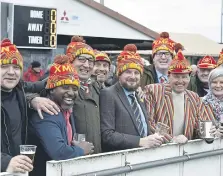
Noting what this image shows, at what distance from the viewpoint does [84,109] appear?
4492 millimetres

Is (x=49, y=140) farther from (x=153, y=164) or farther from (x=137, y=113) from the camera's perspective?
(x=137, y=113)

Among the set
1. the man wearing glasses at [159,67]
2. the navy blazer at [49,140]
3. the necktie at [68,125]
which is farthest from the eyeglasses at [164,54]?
the navy blazer at [49,140]

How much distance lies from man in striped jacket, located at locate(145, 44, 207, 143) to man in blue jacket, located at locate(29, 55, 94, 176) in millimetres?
1131

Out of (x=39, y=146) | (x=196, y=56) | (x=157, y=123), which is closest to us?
(x=39, y=146)

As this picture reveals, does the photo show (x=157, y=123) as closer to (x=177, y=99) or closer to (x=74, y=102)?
(x=177, y=99)

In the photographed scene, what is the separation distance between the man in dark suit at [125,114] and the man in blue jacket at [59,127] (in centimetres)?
37

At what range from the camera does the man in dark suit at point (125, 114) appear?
14.9 feet

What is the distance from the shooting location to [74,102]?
14.7 ft

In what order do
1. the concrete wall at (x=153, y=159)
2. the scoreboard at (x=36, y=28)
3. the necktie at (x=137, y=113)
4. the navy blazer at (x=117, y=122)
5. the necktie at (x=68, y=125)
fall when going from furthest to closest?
the scoreboard at (x=36, y=28) → the necktie at (x=137, y=113) → the navy blazer at (x=117, y=122) → the necktie at (x=68, y=125) → the concrete wall at (x=153, y=159)

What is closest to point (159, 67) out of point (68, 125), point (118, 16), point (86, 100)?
point (86, 100)

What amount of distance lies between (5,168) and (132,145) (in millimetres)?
1365

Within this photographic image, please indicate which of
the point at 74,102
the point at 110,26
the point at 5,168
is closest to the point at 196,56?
the point at 110,26

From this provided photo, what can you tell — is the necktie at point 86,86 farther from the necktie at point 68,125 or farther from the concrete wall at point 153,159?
the concrete wall at point 153,159

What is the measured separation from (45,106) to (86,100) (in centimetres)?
67
